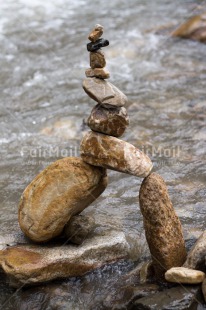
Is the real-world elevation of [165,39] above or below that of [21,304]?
above

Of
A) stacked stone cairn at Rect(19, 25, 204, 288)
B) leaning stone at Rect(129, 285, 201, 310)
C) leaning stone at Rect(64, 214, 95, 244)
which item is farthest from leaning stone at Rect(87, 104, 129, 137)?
leaning stone at Rect(129, 285, 201, 310)

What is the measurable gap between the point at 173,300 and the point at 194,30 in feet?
27.2

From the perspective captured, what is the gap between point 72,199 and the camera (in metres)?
4.61

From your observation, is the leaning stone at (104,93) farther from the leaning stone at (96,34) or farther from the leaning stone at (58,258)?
the leaning stone at (58,258)

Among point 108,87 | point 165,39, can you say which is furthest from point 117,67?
point 108,87

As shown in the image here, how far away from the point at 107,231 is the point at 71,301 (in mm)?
857

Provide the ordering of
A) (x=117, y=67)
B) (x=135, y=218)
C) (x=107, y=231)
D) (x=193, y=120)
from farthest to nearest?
(x=117, y=67) → (x=193, y=120) → (x=135, y=218) → (x=107, y=231)

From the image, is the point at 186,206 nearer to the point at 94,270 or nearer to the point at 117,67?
the point at 94,270

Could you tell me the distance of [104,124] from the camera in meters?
4.50

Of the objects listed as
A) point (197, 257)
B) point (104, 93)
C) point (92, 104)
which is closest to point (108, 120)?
point (104, 93)

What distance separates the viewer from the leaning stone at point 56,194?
456cm

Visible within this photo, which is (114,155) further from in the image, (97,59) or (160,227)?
(97,59)

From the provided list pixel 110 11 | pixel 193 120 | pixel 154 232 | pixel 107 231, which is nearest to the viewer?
pixel 154 232

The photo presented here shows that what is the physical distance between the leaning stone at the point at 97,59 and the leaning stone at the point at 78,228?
1.38 meters
